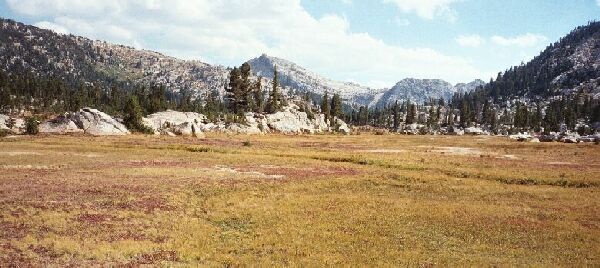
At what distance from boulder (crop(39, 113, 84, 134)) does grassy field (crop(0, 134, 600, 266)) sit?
51.6 metres

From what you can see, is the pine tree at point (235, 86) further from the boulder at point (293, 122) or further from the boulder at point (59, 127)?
the boulder at point (59, 127)

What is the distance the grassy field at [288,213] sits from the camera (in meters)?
22.6

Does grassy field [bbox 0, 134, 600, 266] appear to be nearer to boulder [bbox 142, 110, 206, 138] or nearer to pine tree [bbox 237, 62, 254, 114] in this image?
boulder [bbox 142, 110, 206, 138]

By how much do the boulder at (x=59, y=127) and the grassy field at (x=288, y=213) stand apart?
5164 cm

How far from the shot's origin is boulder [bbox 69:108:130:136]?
103 m

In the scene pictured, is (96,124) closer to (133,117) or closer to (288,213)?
(133,117)

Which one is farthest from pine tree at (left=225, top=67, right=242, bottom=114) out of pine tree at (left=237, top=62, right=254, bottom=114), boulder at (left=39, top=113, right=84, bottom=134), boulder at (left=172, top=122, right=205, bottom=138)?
boulder at (left=39, top=113, right=84, bottom=134)

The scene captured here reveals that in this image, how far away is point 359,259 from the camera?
2242cm

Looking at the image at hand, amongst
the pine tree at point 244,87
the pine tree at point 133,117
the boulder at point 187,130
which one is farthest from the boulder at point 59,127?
the pine tree at point 244,87

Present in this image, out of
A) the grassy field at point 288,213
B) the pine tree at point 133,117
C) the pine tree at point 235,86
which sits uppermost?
the pine tree at point 235,86

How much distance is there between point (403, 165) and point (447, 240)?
108ft

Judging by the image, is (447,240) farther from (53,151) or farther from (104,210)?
(53,151)

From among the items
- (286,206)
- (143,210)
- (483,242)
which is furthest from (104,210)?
(483,242)

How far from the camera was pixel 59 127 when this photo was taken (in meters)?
104
